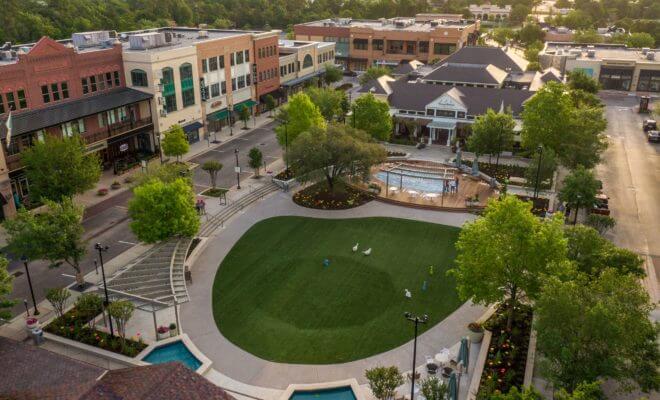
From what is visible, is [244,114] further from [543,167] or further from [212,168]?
[543,167]

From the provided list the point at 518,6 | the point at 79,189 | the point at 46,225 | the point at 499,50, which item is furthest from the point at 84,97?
the point at 518,6

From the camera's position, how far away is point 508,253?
28.8 metres

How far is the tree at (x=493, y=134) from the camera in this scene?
57000 mm

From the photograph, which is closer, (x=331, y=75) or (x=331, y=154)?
(x=331, y=154)

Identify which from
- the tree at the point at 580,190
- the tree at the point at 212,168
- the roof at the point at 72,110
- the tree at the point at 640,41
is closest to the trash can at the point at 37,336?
the roof at the point at 72,110

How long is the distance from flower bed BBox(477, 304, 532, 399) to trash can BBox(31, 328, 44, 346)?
24513 mm

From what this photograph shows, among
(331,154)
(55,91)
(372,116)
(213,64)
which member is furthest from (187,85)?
(331,154)

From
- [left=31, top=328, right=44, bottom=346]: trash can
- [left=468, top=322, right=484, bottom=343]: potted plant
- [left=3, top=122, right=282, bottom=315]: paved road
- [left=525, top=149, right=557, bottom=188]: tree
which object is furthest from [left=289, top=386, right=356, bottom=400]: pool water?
[left=525, top=149, right=557, bottom=188]: tree

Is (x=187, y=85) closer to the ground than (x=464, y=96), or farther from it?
farther from it

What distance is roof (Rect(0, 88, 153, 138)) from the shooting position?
48.3 m

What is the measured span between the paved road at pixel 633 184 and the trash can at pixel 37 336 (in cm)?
4052

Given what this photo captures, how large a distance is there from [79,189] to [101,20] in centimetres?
10567

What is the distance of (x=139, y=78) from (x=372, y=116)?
88.0 ft

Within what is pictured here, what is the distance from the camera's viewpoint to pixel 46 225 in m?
33.3
